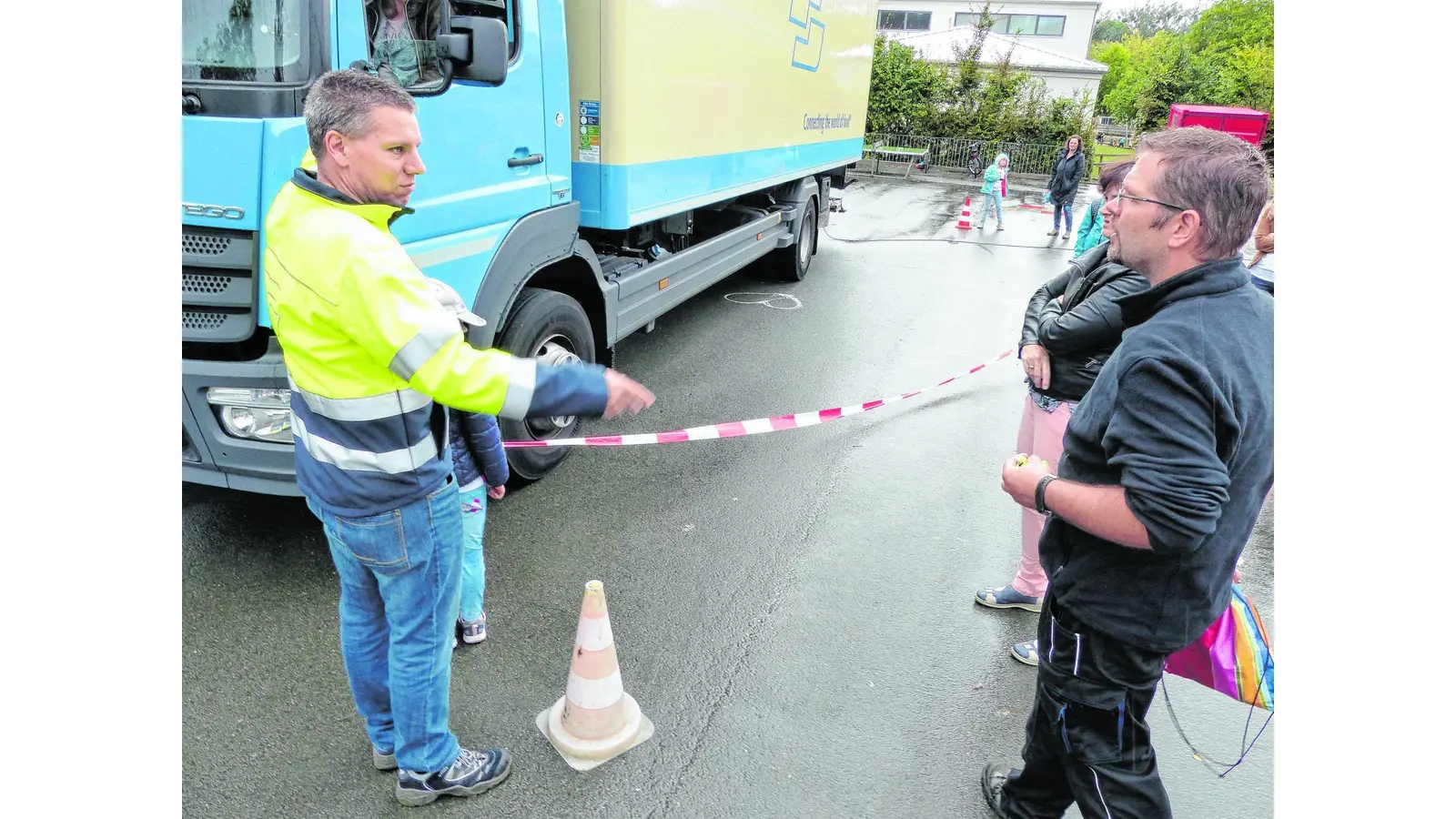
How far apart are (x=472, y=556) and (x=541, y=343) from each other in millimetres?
1613

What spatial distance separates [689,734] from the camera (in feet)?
9.36

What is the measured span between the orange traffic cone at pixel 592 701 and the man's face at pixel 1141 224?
6.00 feet

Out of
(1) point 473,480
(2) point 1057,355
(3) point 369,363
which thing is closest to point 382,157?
(3) point 369,363

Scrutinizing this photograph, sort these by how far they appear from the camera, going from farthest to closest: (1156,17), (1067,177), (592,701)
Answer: (1156,17) → (1067,177) → (592,701)

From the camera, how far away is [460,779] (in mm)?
2518

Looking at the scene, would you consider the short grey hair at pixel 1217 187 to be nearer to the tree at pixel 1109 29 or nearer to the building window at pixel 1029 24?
the building window at pixel 1029 24

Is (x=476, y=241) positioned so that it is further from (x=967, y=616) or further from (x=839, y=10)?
(x=839, y=10)

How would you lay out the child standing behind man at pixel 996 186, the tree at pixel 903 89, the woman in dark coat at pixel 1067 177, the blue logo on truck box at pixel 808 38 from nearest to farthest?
the blue logo on truck box at pixel 808 38 < the woman in dark coat at pixel 1067 177 < the child standing behind man at pixel 996 186 < the tree at pixel 903 89

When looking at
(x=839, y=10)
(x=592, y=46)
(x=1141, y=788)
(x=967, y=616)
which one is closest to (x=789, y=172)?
(x=839, y=10)

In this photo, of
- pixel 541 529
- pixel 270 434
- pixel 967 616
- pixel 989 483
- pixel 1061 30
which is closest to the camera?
pixel 270 434

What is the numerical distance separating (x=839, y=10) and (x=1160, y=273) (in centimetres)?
843

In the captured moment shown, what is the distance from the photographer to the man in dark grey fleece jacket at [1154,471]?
5.36ft

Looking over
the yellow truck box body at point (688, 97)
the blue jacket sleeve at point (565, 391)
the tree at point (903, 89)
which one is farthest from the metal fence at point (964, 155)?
the blue jacket sleeve at point (565, 391)

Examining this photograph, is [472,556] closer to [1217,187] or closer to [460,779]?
[460,779]
